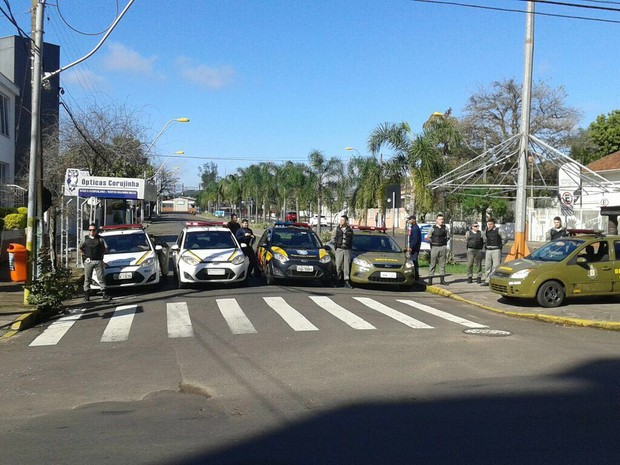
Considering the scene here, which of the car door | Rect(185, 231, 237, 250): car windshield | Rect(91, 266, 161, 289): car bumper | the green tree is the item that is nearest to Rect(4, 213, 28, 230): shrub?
Rect(91, 266, 161, 289): car bumper

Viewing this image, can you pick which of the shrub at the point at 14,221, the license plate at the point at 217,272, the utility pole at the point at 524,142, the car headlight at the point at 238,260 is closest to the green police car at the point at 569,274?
the utility pole at the point at 524,142

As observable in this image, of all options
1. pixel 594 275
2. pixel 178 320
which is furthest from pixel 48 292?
pixel 594 275

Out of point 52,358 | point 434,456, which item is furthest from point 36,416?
point 434,456

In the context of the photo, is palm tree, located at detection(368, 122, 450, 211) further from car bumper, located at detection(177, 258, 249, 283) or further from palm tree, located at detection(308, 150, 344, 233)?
palm tree, located at detection(308, 150, 344, 233)

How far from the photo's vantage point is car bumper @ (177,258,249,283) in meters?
16.4

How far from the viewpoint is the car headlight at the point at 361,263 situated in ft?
56.3

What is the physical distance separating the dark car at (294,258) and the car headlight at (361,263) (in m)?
0.69

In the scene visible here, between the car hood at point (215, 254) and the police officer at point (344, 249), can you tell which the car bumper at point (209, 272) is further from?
the police officer at point (344, 249)

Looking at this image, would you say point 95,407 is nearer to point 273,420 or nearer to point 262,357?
point 273,420

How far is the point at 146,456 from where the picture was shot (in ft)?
17.5

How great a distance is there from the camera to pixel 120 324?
1222 cm

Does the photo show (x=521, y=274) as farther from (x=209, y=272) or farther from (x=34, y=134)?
(x=34, y=134)

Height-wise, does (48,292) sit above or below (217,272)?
below

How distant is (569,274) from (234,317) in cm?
699
